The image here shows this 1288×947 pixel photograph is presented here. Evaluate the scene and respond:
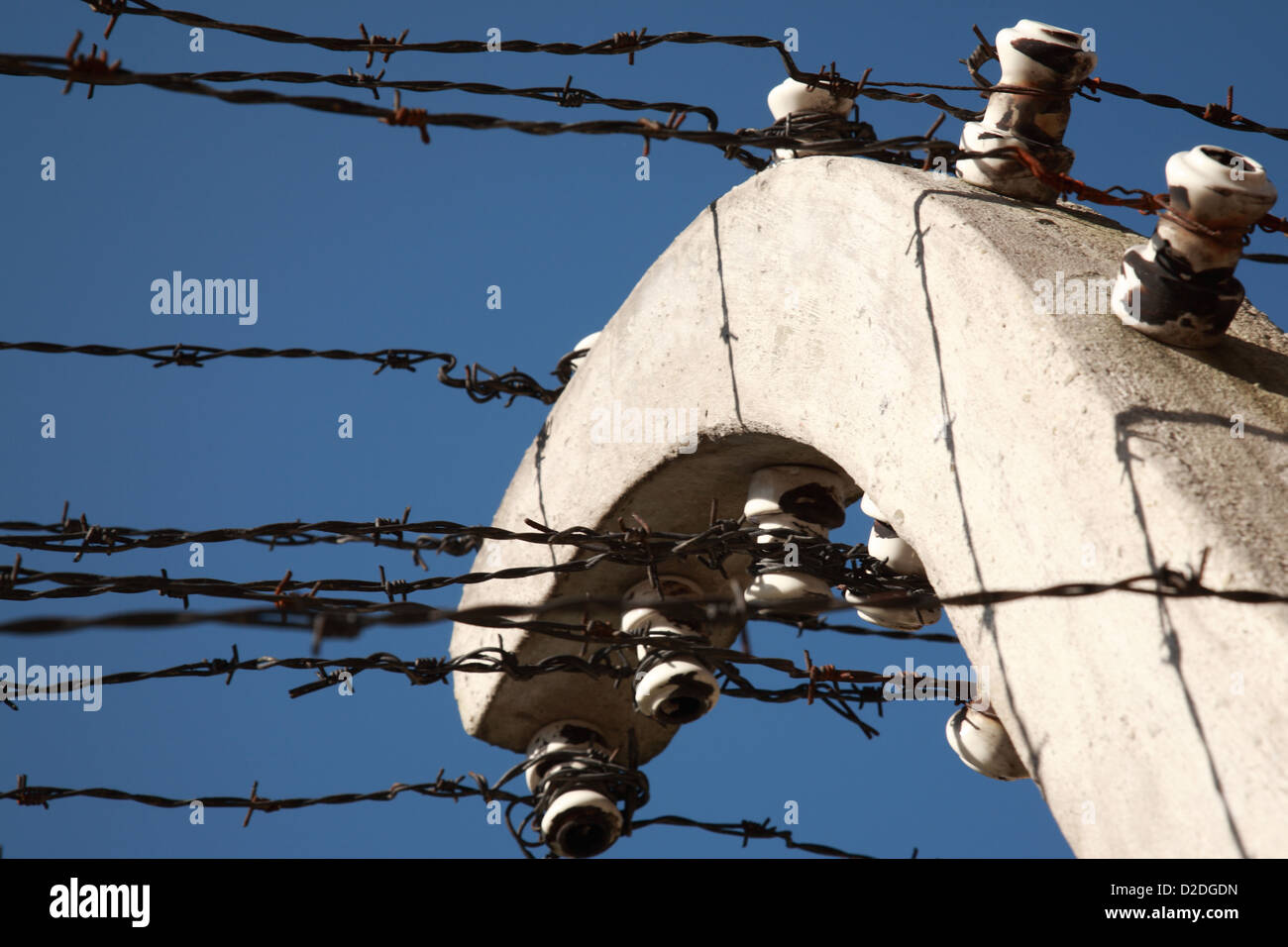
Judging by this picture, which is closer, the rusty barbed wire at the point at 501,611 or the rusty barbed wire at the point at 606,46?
the rusty barbed wire at the point at 501,611

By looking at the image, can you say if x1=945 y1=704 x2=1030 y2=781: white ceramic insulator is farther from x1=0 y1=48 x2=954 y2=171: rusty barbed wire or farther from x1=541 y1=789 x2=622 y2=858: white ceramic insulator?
x1=0 y1=48 x2=954 y2=171: rusty barbed wire

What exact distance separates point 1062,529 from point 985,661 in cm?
40

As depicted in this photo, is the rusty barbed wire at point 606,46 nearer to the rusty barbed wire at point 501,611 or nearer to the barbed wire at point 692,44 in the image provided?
A: the barbed wire at point 692,44

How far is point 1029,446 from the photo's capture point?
120 inches

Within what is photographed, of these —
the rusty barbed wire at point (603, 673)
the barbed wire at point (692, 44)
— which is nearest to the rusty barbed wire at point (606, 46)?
the barbed wire at point (692, 44)
